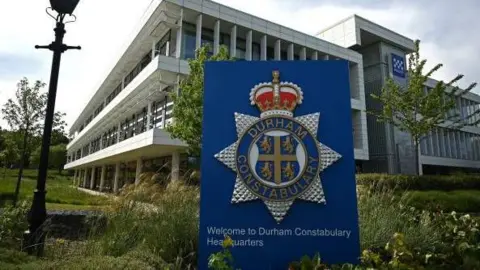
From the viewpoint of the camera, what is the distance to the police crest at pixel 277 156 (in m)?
4.16

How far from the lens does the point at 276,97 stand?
436cm

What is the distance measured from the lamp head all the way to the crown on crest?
3.38m

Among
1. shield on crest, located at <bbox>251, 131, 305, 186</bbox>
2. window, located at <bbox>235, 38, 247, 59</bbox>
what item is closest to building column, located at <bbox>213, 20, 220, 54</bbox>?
window, located at <bbox>235, 38, 247, 59</bbox>

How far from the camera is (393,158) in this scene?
30172 millimetres

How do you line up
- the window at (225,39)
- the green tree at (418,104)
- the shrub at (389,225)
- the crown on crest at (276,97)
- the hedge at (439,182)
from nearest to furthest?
the crown on crest at (276,97), the shrub at (389,225), the hedge at (439,182), the green tree at (418,104), the window at (225,39)

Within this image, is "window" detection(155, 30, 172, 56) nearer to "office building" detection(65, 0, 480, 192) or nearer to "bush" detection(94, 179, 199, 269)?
"office building" detection(65, 0, 480, 192)

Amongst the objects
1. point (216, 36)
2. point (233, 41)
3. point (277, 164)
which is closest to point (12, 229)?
point (277, 164)

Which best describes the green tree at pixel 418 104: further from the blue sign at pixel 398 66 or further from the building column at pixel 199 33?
the blue sign at pixel 398 66

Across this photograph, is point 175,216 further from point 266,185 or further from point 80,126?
point 80,126

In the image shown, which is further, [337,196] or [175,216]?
[175,216]

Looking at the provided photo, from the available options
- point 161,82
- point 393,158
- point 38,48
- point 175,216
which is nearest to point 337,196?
point 175,216

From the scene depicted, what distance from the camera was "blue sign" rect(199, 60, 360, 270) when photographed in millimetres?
4094

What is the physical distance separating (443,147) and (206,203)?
43.7 meters

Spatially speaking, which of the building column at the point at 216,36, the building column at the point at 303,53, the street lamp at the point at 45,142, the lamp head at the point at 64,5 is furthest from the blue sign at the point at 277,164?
the building column at the point at 303,53
